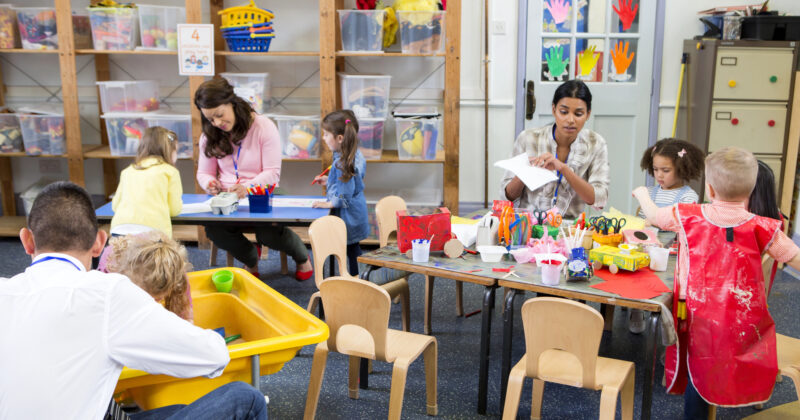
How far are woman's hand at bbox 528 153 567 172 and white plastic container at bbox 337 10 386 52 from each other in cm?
175

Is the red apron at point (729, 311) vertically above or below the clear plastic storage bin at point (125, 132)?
below

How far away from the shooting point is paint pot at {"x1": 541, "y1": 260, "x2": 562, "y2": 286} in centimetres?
224

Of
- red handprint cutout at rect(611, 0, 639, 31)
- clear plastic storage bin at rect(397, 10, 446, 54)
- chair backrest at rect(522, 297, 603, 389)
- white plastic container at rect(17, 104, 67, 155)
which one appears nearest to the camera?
chair backrest at rect(522, 297, 603, 389)

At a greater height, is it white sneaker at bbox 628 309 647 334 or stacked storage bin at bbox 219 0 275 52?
stacked storage bin at bbox 219 0 275 52

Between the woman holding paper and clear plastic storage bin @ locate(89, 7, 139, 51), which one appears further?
clear plastic storage bin @ locate(89, 7, 139, 51)

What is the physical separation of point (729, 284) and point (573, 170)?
3.86ft

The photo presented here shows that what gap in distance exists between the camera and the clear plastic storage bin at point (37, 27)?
4.44 meters

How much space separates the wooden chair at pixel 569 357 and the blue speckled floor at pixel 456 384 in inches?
14.4

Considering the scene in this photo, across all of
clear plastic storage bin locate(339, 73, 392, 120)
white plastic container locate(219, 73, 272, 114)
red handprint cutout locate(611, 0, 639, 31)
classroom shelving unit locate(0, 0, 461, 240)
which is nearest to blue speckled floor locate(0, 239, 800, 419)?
classroom shelving unit locate(0, 0, 461, 240)

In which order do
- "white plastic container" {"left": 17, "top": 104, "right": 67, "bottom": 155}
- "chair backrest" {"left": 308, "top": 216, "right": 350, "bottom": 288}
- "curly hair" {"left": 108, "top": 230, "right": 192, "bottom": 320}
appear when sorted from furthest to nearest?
"white plastic container" {"left": 17, "top": 104, "right": 67, "bottom": 155}
"chair backrest" {"left": 308, "top": 216, "right": 350, "bottom": 288}
"curly hair" {"left": 108, "top": 230, "right": 192, "bottom": 320}

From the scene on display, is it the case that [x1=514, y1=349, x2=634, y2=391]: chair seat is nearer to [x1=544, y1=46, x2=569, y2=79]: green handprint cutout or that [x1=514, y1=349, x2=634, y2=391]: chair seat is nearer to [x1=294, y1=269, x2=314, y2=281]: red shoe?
[x1=294, y1=269, x2=314, y2=281]: red shoe

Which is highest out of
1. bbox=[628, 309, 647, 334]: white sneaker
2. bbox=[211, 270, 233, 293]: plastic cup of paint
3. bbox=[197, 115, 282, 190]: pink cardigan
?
bbox=[197, 115, 282, 190]: pink cardigan

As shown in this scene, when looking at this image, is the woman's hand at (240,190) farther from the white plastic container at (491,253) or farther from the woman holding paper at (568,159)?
the white plastic container at (491,253)

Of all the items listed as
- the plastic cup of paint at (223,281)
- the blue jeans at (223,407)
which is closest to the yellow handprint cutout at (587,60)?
the plastic cup of paint at (223,281)
